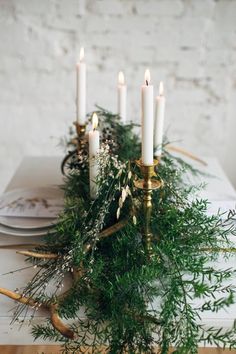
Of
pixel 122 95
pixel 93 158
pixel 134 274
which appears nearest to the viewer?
pixel 134 274

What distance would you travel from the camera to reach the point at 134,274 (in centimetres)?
77

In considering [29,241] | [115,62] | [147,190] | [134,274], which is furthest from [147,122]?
[115,62]

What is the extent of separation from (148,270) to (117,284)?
0.06m

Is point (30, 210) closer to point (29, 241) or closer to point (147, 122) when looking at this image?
point (29, 241)

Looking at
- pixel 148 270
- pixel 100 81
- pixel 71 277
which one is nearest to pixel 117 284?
pixel 148 270

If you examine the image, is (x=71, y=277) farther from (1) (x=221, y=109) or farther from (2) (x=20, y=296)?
(1) (x=221, y=109)

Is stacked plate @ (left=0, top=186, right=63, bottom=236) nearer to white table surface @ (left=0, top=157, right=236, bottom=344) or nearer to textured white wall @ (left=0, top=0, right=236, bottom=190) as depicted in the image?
white table surface @ (left=0, top=157, right=236, bottom=344)

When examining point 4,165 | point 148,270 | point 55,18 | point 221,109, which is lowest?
point 4,165

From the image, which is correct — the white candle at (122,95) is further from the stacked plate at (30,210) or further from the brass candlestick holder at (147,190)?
the brass candlestick holder at (147,190)

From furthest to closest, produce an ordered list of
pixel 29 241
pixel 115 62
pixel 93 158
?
pixel 115 62, pixel 29 241, pixel 93 158

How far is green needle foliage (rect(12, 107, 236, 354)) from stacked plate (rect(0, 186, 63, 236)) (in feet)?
0.33

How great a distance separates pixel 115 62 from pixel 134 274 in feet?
4.74

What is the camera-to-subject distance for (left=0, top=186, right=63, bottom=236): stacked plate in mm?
1079

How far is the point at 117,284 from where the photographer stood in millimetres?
774
